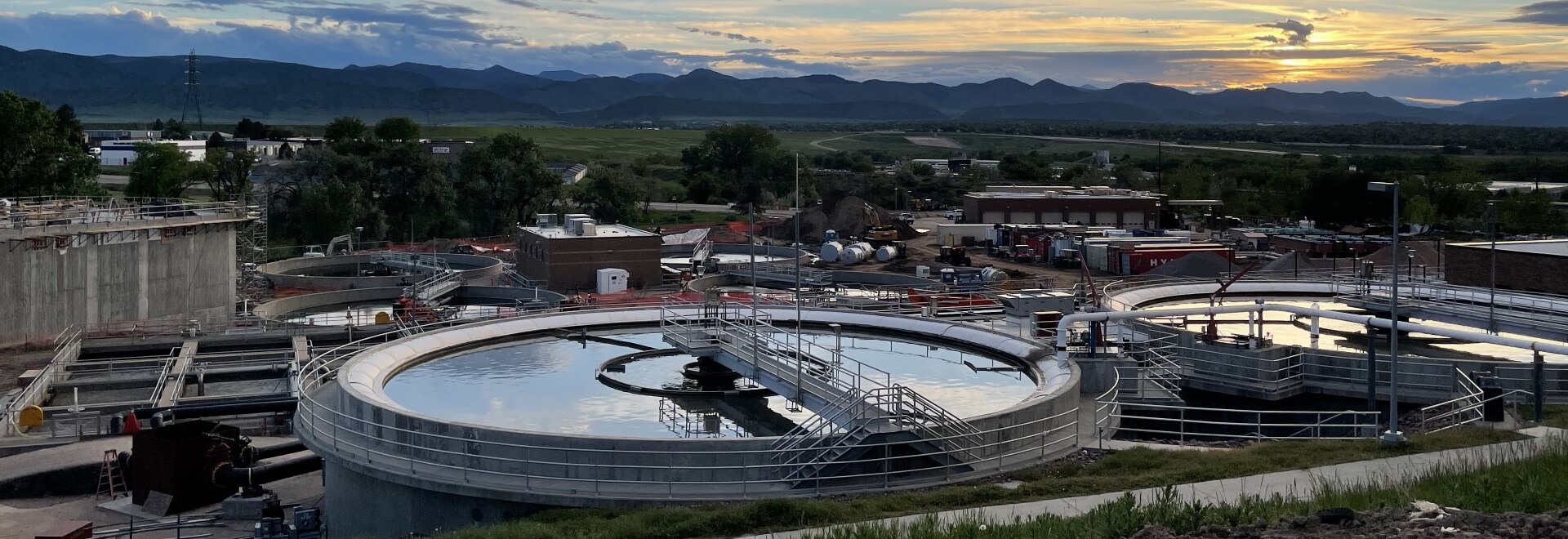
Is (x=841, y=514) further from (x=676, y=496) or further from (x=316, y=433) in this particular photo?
(x=316, y=433)

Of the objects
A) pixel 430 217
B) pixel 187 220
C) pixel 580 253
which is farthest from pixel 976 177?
pixel 187 220

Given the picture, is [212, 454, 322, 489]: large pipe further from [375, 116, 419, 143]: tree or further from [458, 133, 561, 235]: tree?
[375, 116, 419, 143]: tree

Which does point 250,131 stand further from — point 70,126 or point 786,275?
point 786,275

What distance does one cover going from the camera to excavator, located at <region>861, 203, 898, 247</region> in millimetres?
86625

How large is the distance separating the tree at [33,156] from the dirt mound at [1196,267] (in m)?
66.3

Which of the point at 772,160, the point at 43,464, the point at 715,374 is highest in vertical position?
the point at 772,160

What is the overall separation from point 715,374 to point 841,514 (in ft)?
37.6

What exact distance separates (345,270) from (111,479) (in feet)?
177

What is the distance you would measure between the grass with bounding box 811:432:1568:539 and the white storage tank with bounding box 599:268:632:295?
4688 cm

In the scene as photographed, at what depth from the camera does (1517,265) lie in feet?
165

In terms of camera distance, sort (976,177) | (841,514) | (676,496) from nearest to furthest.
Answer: (841,514) → (676,496) → (976,177)

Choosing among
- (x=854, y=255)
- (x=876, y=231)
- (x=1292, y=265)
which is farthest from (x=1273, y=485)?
(x=876, y=231)

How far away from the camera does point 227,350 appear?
49938mm

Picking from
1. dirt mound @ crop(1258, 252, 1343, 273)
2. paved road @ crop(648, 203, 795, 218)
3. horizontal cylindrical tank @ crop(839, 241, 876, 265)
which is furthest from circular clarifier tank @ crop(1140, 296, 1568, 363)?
paved road @ crop(648, 203, 795, 218)
